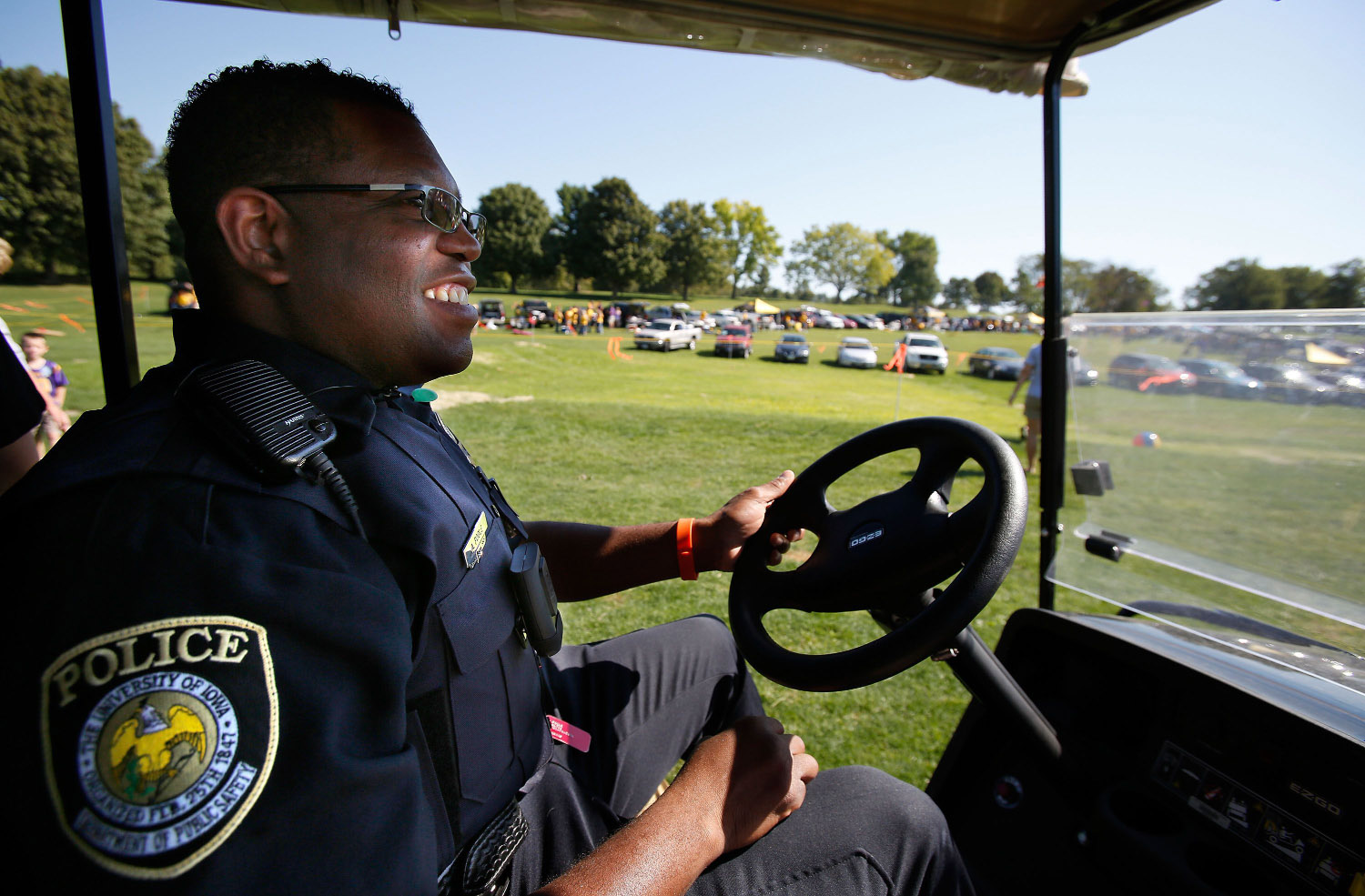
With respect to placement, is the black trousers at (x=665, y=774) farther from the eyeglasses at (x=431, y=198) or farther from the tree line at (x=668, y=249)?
the tree line at (x=668, y=249)

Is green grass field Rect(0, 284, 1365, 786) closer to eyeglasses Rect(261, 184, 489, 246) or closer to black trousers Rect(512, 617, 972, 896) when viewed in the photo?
black trousers Rect(512, 617, 972, 896)

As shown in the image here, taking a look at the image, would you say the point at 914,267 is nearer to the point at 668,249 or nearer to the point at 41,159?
the point at 668,249

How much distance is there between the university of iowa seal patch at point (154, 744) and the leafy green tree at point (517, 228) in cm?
5629

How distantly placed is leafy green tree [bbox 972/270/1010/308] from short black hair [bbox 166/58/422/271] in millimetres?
91359

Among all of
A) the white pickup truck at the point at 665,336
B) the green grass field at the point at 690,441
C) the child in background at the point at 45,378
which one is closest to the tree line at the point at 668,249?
the white pickup truck at the point at 665,336

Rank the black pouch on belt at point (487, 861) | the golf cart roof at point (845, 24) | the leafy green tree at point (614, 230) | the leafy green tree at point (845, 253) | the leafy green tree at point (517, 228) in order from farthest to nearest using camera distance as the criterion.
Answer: the leafy green tree at point (845, 253)
the leafy green tree at point (614, 230)
the leafy green tree at point (517, 228)
the golf cart roof at point (845, 24)
the black pouch on belt at point (487, 861)

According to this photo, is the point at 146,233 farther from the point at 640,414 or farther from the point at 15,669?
the point at 15,669

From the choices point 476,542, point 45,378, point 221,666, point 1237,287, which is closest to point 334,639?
point 221,666

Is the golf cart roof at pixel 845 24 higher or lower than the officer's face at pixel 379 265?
higher

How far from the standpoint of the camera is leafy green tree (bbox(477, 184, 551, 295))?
55.2 metres

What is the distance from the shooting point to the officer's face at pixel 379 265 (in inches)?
43.8

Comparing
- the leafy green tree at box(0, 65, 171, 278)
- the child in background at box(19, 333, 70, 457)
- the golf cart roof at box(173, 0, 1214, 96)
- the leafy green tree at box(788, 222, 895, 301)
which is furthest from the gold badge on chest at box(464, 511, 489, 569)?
the leafy green tree at box(788, 222, 895, 301)

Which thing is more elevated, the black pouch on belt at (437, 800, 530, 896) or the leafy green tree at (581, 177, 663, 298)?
the leafy green tree at (581, 177, 663, 298)

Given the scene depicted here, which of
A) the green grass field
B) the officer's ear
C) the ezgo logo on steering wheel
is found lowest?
the green grass field
